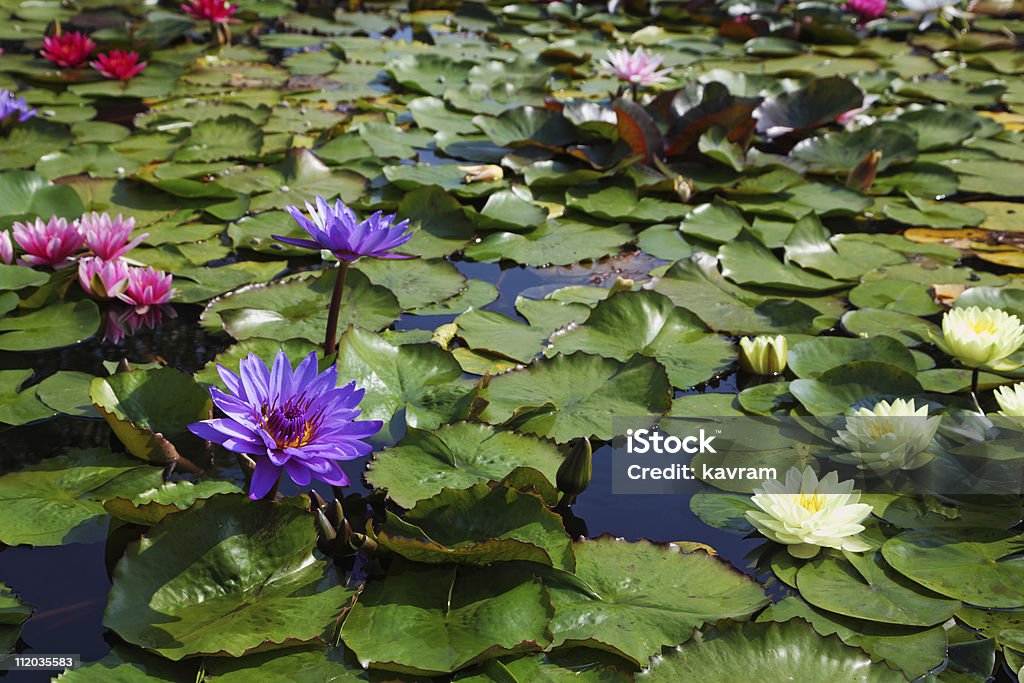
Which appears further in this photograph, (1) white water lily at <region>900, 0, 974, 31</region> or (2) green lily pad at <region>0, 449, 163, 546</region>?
(1) white water lily at <region>900, 0, 974, 31</region>

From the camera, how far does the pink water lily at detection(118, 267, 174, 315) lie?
2.71 meters

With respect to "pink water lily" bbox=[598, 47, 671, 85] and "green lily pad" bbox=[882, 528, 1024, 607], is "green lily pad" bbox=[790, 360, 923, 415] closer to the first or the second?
"green lily pad" bbox=[882, 528, 1024, 607]

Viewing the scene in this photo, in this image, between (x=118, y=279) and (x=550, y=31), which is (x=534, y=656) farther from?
(x=550, y=31)

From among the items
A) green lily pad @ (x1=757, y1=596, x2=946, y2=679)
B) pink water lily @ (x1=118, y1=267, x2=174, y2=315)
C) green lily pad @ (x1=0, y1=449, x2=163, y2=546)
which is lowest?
green lily pad @ (x1=757, y1=596, x2=946, y2=679)

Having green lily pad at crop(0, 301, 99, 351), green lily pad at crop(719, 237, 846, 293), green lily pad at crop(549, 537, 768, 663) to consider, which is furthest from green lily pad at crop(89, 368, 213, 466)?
green lily pad at crop(719, 237, 846, 293)

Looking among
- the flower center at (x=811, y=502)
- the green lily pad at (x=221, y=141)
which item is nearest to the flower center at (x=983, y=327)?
the flower center at (x=811, y=502)

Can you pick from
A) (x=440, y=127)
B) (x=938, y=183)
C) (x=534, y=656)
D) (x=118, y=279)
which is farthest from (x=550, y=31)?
(x=534, y=656)

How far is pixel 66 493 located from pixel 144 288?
0.94 m

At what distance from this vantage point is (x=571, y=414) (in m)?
2.27

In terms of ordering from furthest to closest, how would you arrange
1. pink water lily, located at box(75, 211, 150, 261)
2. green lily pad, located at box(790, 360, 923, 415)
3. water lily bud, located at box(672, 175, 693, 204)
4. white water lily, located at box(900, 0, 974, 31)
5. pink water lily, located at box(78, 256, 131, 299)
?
white water lily, located at box(900, 0, 974, 31)
water lily bud, located at box(672, 175, 693, 204)
pink water lily, located at box(75, 211, 150, 261)
pink water lily, located at box(78, 256, 131, 299)
green lily pad, located at box(790, 360, 923, 415)

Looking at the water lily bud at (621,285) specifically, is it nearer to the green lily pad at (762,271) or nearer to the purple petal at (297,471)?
the green lily pad at (762,271)

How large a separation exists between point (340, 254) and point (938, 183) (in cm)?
295

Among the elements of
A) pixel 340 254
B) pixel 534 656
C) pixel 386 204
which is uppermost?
pixel 340 254

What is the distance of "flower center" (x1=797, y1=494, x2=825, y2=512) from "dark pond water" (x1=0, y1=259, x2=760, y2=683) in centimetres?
15
